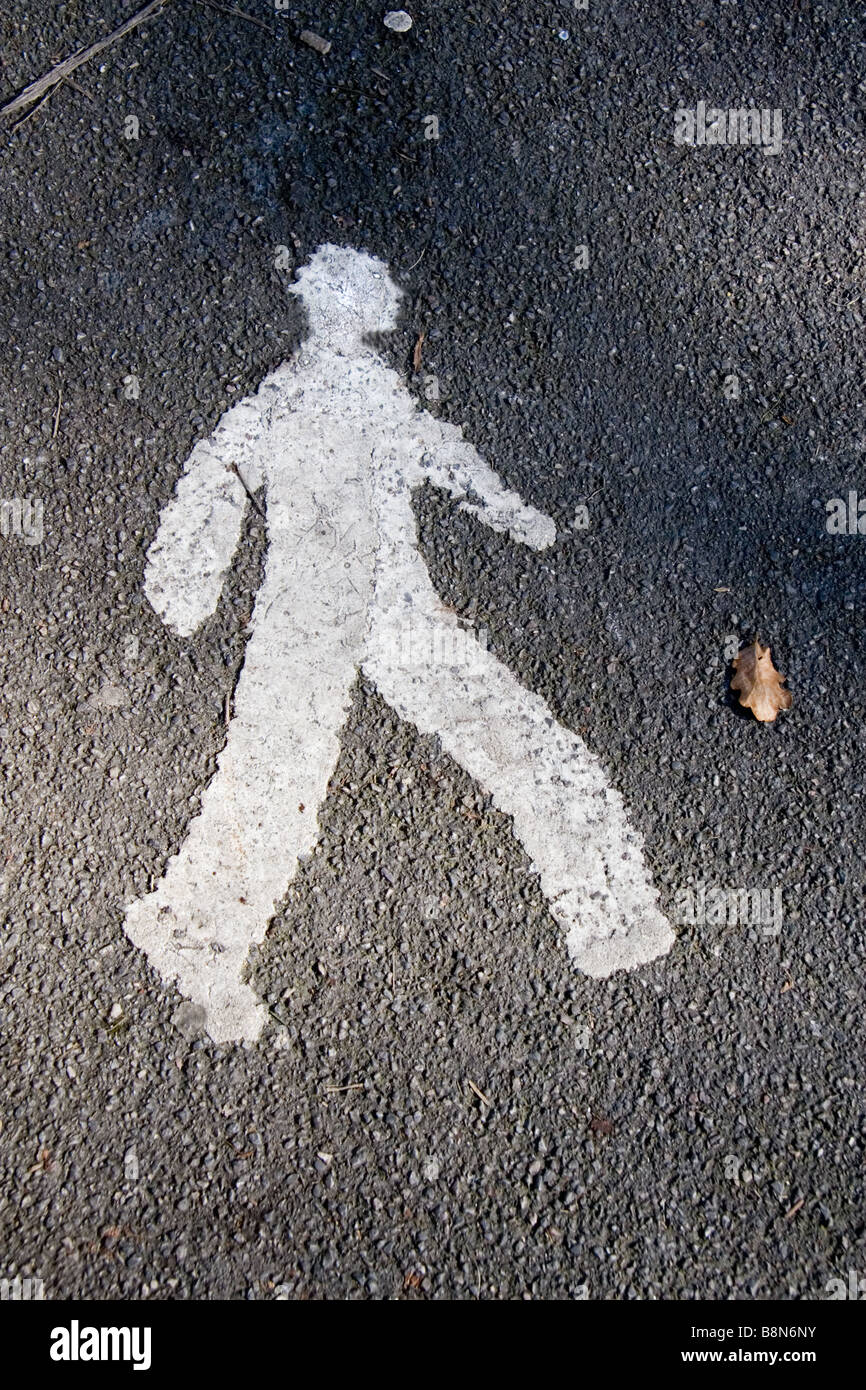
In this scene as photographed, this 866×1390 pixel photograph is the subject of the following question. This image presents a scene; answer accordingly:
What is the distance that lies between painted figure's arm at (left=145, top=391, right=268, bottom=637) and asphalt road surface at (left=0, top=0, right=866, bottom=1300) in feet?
0.15

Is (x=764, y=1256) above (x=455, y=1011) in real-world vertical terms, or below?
below

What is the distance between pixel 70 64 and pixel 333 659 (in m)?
2.15

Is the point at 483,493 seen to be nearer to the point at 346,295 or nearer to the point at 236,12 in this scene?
the point at 346,295

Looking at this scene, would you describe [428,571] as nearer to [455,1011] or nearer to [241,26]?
[455,1011]

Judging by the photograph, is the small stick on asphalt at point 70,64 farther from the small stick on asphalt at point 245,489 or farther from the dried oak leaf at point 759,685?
the dried oak leaf at point 759,685

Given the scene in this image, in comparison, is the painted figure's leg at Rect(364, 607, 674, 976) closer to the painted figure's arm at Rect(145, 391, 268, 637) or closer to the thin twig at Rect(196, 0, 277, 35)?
the painted figure's arm at Rect(145, 391, 268, 637)

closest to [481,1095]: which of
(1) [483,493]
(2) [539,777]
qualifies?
(2) [539,777]

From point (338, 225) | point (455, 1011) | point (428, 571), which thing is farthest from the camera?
point (338, 225)

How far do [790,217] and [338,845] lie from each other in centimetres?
236

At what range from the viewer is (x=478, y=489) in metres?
3.02

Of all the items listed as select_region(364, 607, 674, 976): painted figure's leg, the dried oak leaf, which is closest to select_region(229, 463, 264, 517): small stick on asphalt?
select_region(364, 607, 674, 976): painted figure's leg

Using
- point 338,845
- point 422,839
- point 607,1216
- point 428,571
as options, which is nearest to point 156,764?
point 338,845

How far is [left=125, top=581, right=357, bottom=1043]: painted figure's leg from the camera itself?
253 cm

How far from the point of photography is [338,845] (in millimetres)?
2652
